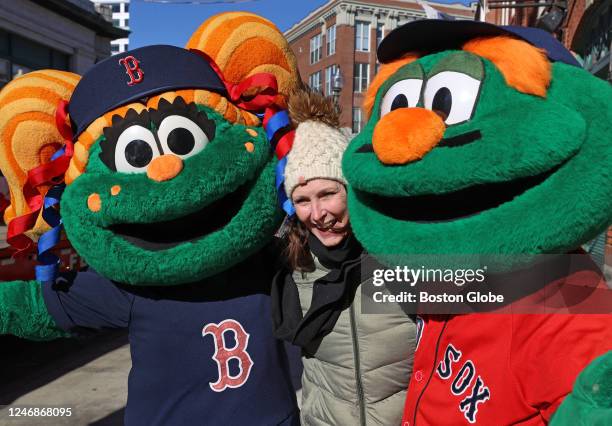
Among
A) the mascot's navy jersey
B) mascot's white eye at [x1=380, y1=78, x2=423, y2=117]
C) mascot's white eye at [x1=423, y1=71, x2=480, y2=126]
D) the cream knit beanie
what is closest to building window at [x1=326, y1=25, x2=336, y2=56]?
the cream knit beanie

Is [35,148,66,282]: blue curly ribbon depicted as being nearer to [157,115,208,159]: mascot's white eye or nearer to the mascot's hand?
[157,115,208,159]: mascot's white eye

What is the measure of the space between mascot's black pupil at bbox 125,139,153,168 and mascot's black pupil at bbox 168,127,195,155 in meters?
0.08

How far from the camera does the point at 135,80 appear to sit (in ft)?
6.84

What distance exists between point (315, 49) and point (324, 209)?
1582 inches

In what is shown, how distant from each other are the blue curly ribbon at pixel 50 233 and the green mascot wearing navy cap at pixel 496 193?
1238mm

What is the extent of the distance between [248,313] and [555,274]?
114 centimetres

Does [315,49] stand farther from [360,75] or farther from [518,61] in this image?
[518,61]

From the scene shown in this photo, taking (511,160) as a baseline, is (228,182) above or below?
below

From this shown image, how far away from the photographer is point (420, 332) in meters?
1.82

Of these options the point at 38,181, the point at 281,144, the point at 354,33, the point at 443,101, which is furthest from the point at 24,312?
the point at 354,33

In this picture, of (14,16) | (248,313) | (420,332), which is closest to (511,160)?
(420,332)

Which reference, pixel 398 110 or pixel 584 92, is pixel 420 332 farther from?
pixel 584 92

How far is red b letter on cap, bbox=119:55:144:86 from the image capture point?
2.09 metres

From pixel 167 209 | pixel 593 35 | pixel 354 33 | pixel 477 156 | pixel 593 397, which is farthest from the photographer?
pixel 354 33
